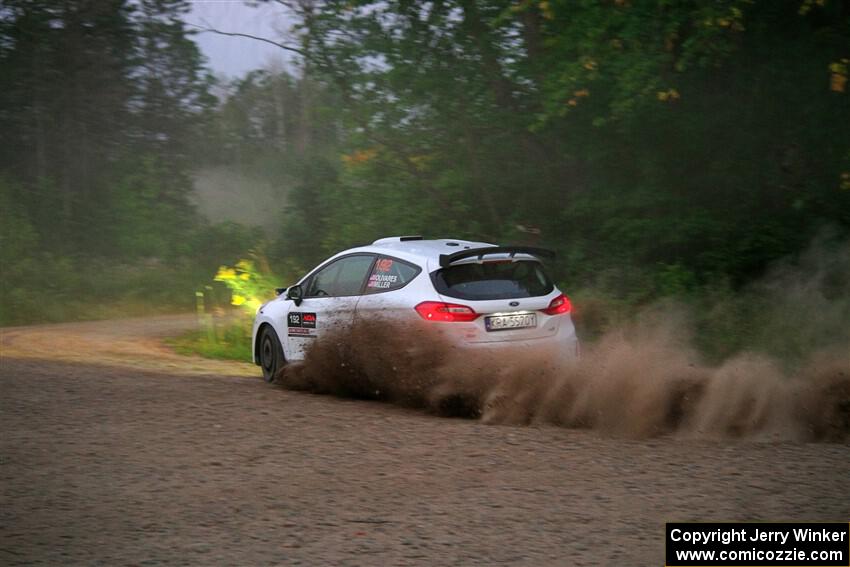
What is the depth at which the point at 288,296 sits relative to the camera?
1159cm

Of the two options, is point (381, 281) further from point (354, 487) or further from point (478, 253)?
point (354, 487)

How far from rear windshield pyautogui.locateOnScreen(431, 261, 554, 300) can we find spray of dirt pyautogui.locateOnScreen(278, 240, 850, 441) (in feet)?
1.57

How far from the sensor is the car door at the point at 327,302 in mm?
10602

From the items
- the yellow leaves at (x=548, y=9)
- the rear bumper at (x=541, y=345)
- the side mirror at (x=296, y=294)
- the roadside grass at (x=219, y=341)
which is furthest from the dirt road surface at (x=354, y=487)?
the yellow leaves at (x=548, y=9)

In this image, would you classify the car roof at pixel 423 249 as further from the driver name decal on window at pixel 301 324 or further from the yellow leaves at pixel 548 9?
the yellow leaves at pixel 548 9

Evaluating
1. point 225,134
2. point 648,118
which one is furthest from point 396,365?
point 225,134

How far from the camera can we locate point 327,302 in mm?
10906

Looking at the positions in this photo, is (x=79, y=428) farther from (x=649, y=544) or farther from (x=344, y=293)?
(x=649, y=544)

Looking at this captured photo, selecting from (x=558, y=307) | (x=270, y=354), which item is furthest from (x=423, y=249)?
(x=270, y=354)

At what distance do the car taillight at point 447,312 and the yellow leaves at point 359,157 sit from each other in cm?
1026

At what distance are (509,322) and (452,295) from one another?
2.00ft

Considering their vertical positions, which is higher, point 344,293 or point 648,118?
point 648,118

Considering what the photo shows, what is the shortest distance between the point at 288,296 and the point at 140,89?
31.1 metres

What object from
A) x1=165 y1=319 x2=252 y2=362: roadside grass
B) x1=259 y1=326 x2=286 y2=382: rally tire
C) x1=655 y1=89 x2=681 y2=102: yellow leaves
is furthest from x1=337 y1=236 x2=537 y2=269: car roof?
x1=165 y1=319 x2=252 y2=362: roadside grass
